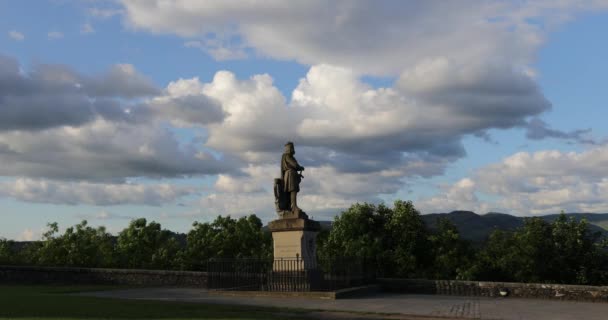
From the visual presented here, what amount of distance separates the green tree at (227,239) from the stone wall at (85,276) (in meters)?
16.4

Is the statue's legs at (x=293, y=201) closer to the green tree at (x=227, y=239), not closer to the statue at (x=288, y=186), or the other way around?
the statue at (x=288, y=186)

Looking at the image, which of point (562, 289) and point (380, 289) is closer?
point (562, 289)

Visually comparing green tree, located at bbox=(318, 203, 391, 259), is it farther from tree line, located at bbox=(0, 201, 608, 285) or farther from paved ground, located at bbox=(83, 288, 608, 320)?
paved ground, located at bbox=(83, 288, 608, 320)

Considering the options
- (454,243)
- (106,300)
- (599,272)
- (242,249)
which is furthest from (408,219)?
(106,300)

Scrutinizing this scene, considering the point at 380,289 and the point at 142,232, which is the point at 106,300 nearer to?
the point at 380,289

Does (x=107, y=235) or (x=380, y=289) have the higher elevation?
(x=107, y=235)

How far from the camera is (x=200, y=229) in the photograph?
4494 centimetres

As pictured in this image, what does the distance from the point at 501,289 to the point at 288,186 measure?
28.1 ft

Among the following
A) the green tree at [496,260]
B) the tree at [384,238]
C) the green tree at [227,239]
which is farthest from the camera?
the green tree at [227,239]

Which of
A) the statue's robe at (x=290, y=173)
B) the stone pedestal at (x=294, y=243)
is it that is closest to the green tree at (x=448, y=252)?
the stone pedestal at (x=294, y=243)

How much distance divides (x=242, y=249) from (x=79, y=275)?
21050mm

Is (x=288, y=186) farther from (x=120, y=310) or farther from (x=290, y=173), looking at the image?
(x=120, y=310)

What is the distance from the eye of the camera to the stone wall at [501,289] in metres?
18.0

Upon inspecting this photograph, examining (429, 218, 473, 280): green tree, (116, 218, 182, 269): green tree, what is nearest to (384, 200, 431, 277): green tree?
(429, 218, 473, 280): green tree
